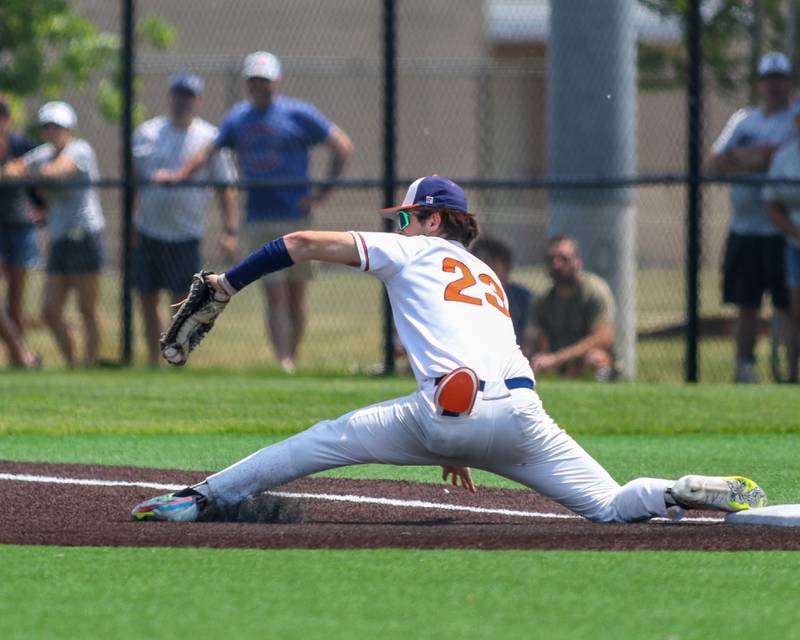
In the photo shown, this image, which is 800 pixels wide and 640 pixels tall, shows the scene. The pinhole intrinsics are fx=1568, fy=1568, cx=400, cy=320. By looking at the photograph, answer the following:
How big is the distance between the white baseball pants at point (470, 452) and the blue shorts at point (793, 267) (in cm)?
615

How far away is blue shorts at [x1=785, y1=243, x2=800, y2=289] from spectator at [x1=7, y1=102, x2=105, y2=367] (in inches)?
223

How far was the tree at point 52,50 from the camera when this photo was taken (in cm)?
1869

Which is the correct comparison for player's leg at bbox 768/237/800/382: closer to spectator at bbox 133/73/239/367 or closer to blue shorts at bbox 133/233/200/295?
spectator at bbox 133/73/239/367

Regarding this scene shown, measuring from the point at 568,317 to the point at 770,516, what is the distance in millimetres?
6098

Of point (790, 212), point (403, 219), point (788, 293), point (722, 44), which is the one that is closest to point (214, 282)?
point (403, 219)

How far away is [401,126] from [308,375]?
5403 millimetres

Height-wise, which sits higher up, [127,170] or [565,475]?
[127,170]

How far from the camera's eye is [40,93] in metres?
20.0

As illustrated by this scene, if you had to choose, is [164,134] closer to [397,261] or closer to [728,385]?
[728,385]

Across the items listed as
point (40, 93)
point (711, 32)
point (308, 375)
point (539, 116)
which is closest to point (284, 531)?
point (308, 375)

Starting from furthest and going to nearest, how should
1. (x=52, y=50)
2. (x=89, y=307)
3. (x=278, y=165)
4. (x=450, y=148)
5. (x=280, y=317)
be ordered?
1. (x=52, y=50)
2. (x=450, y=148)
3. (x=89, y=307)
4. (x=278, y=165)
5. (x=280, y=317)

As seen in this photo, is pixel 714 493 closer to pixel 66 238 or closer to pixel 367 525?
pixel 367 525

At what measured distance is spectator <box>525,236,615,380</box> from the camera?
11992 mm

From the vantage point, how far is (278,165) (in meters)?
12.9
